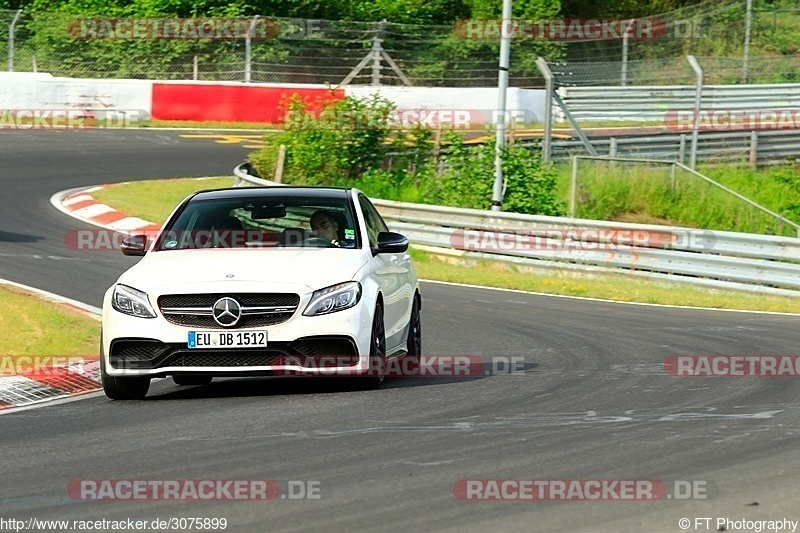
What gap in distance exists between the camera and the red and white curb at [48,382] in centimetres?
1053

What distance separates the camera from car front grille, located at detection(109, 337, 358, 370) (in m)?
9.91

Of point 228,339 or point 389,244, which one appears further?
point 389,244

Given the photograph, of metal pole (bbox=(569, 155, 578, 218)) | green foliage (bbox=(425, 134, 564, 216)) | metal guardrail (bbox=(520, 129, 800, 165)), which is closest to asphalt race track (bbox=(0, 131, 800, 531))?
metal pole (bbox=(569, 155, 578, 218))

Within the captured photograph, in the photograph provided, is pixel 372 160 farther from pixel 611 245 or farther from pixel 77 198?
pixel 611 245

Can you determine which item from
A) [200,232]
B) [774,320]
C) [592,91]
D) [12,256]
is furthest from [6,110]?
[200,232]

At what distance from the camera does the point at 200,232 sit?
11.1m

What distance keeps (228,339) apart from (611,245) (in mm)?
11906

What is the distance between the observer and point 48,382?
11164 mm

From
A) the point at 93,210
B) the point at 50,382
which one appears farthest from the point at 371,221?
the point at 93,210

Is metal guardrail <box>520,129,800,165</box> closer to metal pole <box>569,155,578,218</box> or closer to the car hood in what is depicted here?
metal pole <box>569,155,578,218</box>

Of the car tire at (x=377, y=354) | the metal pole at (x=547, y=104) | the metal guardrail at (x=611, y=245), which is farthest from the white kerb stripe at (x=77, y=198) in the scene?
the car tire at (x=377, y=354)

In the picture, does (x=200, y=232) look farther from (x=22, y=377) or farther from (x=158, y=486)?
(x=158, y=486)

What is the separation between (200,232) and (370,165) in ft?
54.5

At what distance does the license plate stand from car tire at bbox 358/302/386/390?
30.8 inches
